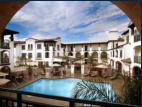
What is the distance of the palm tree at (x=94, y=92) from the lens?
254cm

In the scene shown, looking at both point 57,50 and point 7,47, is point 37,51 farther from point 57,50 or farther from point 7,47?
point 7,47

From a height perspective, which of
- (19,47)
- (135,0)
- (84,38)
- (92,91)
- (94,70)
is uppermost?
(84,38)

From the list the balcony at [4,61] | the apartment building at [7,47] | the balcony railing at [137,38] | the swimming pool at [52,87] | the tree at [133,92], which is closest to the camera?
the tree at [133,92]

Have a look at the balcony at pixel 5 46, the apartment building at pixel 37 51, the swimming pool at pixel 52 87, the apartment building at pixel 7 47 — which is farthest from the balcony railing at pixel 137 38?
the balcony at pixel 5 46

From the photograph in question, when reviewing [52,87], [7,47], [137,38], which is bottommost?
[52,87]

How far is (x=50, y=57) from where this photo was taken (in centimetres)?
2589

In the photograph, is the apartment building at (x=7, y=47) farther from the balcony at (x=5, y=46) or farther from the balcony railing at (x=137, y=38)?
the balcony railing at (x=137, y=38)

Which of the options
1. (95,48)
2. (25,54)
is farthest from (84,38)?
(25,54)

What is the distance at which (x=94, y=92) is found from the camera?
102 inches

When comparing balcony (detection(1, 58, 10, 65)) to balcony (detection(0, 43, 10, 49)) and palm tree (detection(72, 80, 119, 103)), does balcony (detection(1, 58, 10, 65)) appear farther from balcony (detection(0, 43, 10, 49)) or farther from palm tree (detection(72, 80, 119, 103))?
palm tree (detection(72, 80, 119, 103))

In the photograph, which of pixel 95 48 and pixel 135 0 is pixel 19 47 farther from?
pixel 135 0

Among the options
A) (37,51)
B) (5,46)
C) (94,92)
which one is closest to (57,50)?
(37,51)

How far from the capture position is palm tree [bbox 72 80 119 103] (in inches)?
100.0

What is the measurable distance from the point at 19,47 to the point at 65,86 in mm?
23297
